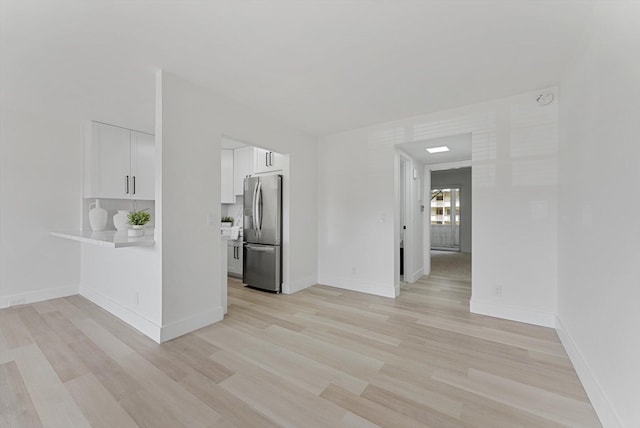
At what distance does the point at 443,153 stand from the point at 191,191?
3936 mm

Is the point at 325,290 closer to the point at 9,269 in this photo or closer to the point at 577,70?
the point at 577,70

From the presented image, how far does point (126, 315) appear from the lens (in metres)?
2.88

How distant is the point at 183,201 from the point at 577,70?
3.63m

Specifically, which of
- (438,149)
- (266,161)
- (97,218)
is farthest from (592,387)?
(97,218)

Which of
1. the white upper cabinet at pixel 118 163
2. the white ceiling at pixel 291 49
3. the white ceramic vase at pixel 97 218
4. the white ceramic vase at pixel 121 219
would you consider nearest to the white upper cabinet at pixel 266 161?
the white ceiling at pixel 291 49

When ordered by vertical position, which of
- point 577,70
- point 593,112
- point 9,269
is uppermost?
point 577,70

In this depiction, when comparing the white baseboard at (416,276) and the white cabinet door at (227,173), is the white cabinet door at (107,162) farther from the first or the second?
the white baseboard at (416,276)

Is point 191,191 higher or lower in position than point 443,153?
lower

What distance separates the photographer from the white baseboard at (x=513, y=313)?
2840 mm

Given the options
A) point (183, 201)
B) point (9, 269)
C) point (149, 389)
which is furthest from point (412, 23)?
point (9, 269)

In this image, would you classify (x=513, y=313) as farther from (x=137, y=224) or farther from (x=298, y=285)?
(x=137, y=224)

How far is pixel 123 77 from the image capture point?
263 centimetres

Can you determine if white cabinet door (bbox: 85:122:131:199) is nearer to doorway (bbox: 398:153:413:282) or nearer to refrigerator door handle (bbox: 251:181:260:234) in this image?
refrigerator door handle (bbox: 251:181:260:234)

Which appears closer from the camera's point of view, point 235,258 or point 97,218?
point 97,218
